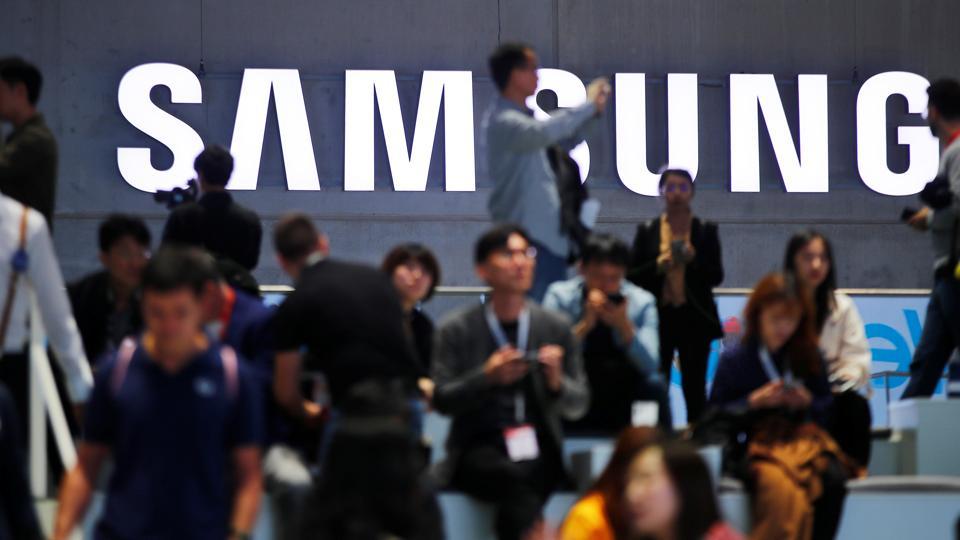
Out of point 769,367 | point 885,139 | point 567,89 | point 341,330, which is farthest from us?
point 885,139

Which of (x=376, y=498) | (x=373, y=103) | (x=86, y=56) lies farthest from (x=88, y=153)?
(x=376, y=498)

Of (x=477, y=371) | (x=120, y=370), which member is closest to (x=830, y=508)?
(x=477, y=371)

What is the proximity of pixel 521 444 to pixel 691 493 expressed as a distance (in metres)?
1.45

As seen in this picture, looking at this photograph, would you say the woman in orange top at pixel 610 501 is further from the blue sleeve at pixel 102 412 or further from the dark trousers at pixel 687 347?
the dark trousers at pixel 687 347

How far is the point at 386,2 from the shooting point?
12883 mm

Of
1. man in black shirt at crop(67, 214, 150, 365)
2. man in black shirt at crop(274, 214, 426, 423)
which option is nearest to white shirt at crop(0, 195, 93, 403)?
man in black shirt at crop(274, 214, 426, 423)

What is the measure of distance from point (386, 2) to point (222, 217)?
5468 millimetres

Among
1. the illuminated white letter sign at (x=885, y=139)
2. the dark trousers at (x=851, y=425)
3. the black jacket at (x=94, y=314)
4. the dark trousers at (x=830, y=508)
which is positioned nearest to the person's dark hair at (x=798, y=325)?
the dark trousers at (x=830, y=508)

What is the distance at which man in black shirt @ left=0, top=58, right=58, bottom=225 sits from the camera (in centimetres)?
691

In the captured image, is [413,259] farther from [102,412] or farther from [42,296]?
[102,412]

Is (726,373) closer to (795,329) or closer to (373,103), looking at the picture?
(795,329)

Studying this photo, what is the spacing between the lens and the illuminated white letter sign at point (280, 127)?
1248 centimetres

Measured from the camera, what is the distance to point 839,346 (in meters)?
7.15

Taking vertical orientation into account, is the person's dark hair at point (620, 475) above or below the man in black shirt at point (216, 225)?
below
